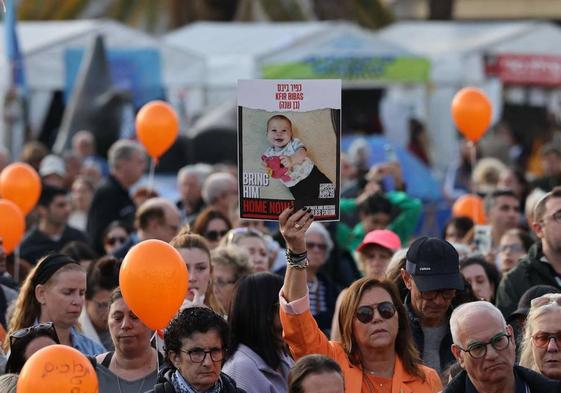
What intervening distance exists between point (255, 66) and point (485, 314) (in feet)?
44.5

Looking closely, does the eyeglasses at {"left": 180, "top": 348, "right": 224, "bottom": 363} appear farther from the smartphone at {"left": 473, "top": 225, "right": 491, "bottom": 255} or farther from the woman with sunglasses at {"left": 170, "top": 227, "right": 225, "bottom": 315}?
the smartphone at {"left": 473, "top": 225, "right": 491, "bottom": 255}

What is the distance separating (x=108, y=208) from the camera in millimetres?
11695

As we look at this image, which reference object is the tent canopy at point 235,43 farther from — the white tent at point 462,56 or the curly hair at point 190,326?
the curly hair at point 190,326

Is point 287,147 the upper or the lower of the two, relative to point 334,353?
upper

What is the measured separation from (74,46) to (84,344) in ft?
39.3

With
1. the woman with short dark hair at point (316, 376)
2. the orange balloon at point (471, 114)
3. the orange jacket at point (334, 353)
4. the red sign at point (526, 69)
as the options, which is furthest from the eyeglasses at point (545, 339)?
the red sign at point (526, 69)

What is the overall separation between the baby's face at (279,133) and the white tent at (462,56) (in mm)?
14282

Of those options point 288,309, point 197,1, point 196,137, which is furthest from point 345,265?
point 197,1

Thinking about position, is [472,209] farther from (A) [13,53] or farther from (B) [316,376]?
(A) [13,53]

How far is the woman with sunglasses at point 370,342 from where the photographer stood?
5.83 m

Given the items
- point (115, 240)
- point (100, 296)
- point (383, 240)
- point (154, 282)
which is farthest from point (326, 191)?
point (115, 240)

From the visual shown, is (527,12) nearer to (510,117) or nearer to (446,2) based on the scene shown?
(446,2)

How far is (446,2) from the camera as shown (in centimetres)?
2883

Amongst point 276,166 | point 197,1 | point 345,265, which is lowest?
point 345,265
